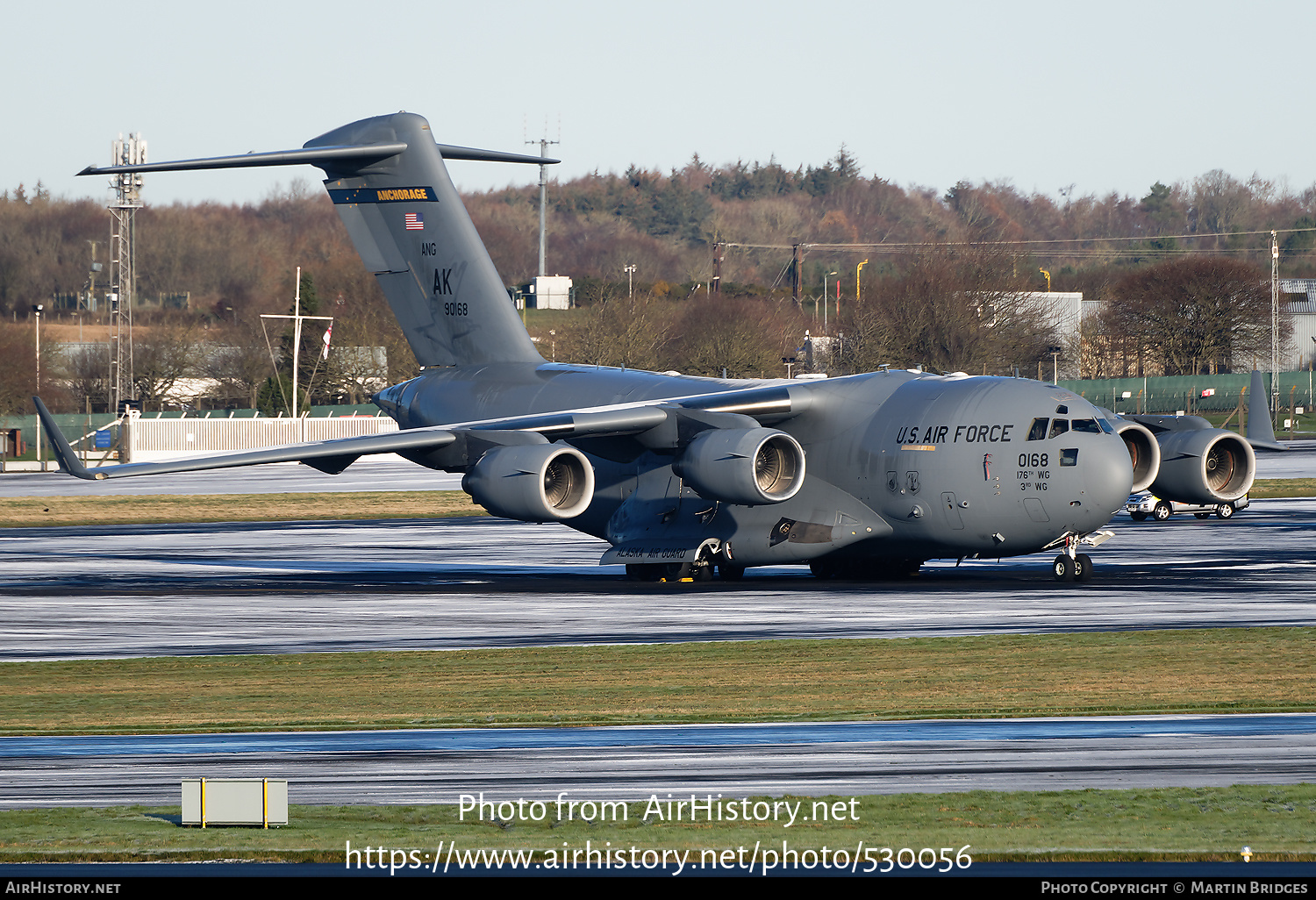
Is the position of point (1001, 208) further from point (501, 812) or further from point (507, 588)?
point (501, 812)

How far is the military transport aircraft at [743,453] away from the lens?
2492 centimetres

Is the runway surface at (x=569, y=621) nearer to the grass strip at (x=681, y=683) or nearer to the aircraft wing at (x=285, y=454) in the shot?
the grass strip at (x=681, y=683)

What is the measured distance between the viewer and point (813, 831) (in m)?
9.15

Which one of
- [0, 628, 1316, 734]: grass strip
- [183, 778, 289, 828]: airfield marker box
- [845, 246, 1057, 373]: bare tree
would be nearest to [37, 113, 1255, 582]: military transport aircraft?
[0, 628, 1316, 734]: grass strip

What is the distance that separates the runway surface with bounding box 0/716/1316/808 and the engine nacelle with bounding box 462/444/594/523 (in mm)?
11694

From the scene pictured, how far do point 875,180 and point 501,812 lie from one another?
19224cm

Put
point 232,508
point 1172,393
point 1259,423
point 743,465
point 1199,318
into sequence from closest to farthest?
point 743,465 → point 1259,423 → point 232,508 → point 1172,393 → point 1199,318

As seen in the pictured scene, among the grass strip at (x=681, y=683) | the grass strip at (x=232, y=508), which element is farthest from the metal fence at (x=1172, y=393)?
the grass strip at (x=681, y=683)

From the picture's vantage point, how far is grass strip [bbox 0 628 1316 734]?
46.2ft

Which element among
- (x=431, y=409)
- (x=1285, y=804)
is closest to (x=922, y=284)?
(x=431, y=409)

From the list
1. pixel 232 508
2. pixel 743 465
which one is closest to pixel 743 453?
pixel 743 465

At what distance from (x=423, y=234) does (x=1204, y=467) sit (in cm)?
1443

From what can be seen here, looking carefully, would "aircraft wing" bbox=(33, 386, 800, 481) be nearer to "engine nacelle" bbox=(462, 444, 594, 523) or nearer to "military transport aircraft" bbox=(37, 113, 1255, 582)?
"military transport aircraft" bbox=(37, 113, 1255, 582)

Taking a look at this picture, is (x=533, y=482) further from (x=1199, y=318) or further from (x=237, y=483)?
(x=1199, y=318)
